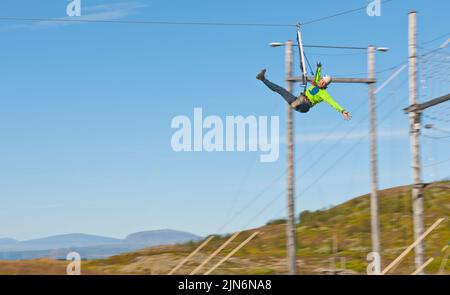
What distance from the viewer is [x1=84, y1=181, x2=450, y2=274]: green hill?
4275 cm

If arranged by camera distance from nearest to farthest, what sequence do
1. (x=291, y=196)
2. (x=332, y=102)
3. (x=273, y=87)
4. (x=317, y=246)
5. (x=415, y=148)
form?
→ 1. (x=332, y=102)
2. (x=273, y=87)
3. (x=415, y=148)
4. (x=291, y=196)
5. (x=317, y=246)

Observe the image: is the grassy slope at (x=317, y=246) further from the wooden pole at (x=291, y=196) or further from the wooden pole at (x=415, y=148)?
the wooden pole at (x=291, y=196)

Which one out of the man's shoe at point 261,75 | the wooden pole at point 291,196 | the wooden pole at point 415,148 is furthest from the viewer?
the wooden pole at point 291,196

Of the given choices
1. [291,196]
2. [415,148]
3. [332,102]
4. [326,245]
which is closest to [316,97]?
[332,102]

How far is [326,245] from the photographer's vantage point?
216 feet

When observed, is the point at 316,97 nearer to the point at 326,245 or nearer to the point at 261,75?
the point at 261,75

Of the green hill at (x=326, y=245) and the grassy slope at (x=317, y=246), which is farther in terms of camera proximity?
the green hill at (x=326, y=245)

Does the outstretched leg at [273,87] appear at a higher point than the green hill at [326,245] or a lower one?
higher

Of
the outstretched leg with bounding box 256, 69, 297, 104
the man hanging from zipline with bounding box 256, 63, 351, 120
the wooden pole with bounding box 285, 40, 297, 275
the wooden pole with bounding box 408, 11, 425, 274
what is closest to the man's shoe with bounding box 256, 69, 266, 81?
the outstretched leg with bounding box 256, 69, 297, 104

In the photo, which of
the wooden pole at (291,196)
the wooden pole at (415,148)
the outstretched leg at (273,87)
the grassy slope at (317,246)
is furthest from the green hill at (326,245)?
the outstretched leg at (273,87)

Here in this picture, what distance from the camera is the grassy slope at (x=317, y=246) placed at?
40.3 metres

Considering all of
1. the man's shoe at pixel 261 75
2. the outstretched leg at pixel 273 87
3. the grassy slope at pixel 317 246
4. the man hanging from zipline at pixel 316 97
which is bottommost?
the grassy slope at pixel 317 246

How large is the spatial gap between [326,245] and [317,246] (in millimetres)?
1927
